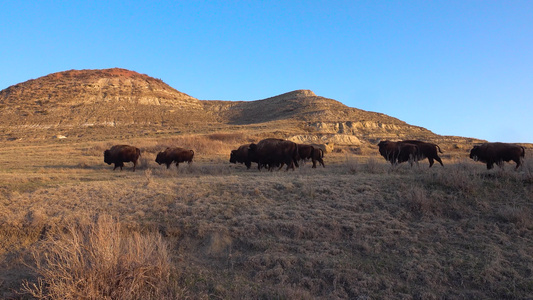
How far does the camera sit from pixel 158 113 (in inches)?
2554

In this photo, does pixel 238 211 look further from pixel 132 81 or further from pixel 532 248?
pixel 132 81

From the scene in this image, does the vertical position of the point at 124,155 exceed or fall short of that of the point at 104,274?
it exceeds it

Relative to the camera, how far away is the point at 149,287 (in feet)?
17.1

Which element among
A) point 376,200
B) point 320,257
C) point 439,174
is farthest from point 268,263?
point 439,174

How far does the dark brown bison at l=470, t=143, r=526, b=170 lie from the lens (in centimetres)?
1410

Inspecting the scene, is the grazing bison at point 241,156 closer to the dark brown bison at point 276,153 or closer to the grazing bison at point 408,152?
Result: the dark brown bison at point 276,153

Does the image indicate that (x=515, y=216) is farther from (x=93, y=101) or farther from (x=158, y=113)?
(x=93, y=101)

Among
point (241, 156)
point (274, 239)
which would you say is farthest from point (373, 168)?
point (274, 239)

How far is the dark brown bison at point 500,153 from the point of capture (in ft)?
46.3

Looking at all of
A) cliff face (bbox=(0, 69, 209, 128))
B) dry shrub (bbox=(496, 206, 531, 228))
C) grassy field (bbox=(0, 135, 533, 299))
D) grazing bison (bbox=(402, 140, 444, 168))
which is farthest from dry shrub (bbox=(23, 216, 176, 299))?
cliff face (bbox=(0, 69, 209, 128))

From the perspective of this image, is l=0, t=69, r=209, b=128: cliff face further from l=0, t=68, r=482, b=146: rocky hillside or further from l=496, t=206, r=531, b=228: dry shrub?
l=496, t=206, r=531, b=228: dry shrub

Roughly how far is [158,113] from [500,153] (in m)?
60.2

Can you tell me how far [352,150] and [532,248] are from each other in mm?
24665

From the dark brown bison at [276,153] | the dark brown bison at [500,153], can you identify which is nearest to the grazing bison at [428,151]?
the dark brown bison at [500,153]
